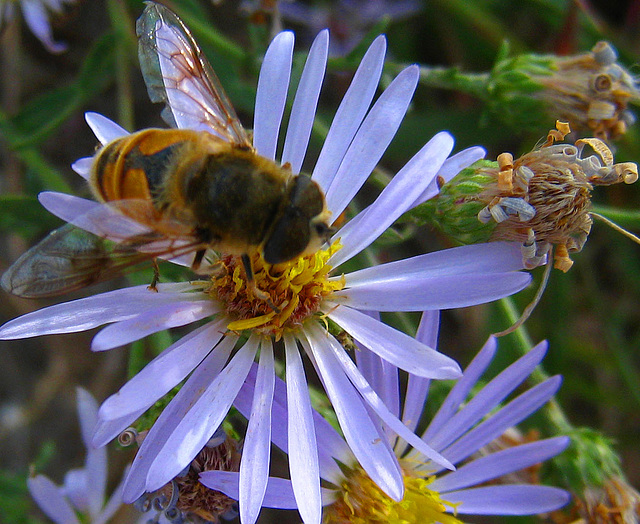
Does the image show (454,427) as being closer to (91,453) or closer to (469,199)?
(469,199)

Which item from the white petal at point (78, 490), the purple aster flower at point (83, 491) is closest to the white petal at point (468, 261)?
the purple aster flower at point (83, 491)

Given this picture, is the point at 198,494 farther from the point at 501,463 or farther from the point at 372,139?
the point at 372,139

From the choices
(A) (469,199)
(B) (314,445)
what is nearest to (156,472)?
(B) (314,445)

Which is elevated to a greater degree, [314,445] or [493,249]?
[493,249]

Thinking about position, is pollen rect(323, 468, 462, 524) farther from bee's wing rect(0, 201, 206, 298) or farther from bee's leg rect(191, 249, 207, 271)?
bee's wing rect(0, 201, 206, 298)

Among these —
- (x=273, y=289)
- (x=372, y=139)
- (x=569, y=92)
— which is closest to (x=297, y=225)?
(x=273, y=289)

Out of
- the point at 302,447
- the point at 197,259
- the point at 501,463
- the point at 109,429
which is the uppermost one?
the point at 197,259
